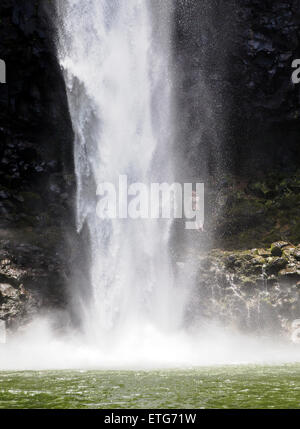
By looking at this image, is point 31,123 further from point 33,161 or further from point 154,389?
point 154,389

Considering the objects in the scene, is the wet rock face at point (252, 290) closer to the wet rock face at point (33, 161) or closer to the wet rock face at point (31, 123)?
the wet rock face at point (33, 161)

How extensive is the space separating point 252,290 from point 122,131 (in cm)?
1243

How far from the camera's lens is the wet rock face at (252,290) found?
22.2 meters

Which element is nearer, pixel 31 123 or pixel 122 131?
pixel 122 131

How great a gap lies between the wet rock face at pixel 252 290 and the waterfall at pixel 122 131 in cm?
207

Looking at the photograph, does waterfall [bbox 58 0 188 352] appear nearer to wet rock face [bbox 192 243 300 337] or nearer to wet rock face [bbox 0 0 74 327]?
wet rock face [bbox 0 0 74 327]

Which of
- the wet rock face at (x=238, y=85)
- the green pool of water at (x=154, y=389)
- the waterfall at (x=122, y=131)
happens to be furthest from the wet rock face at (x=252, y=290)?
the green pool of water at (x=154, y=389)

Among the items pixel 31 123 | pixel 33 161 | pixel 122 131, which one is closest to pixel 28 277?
pixel 33 161

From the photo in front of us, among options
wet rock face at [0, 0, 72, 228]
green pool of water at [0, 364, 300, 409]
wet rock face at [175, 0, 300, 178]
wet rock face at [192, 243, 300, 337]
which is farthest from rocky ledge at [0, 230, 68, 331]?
wet rock face at [175, 0, 300, 178]

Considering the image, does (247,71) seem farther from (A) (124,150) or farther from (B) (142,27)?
(A) (124,150)

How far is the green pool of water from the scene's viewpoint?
8000 mm

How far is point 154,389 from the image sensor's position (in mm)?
9328

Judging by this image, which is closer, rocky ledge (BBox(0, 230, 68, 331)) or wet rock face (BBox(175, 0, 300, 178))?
rocky ledge (BBox(0, 230, 68, 331))

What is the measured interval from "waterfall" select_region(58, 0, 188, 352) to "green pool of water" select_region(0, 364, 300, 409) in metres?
9.95
